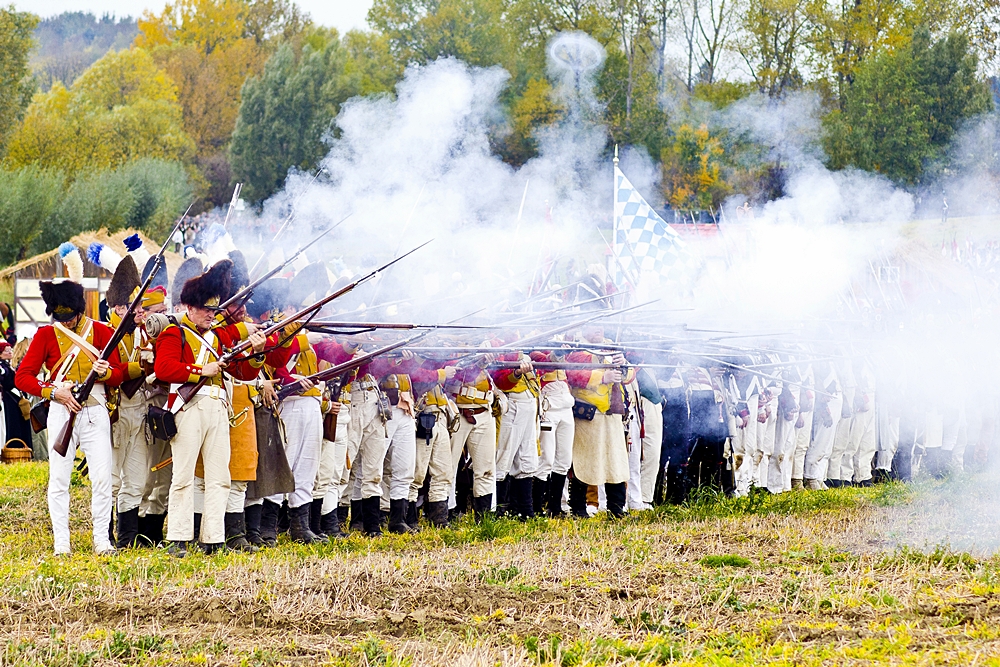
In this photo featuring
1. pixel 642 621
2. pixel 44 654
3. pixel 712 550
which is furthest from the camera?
pixel 712 550

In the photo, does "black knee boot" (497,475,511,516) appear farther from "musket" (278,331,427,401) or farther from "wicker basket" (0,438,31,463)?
"wicker basket" (0,438,31,463)

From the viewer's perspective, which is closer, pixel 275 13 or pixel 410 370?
pixel 410 370

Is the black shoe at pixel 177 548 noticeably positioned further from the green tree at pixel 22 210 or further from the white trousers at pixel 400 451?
the green tree at pixel 22 210

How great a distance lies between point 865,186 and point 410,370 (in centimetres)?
1062

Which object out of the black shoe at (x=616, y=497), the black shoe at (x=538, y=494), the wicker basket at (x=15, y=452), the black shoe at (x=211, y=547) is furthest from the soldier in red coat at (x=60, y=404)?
the wicker basket at (x=15, y=452)

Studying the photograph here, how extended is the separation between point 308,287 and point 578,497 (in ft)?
12.0

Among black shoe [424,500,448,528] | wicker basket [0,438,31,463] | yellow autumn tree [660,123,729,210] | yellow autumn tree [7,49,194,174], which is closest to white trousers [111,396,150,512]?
black shoe [424,500,448,528]

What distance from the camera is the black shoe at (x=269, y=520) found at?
9508mm

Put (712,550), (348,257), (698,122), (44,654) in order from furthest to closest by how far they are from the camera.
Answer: (698,122) → (348,257) → (712,550) → (44,654)

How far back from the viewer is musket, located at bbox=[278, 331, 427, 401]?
8.95m

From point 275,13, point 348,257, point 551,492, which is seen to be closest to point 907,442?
point 551,492

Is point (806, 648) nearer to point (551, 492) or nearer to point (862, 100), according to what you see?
point (551, 492)

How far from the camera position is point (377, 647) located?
5906 mm

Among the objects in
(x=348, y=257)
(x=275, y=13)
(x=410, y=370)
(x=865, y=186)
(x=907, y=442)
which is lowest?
(x=907, y=442)
